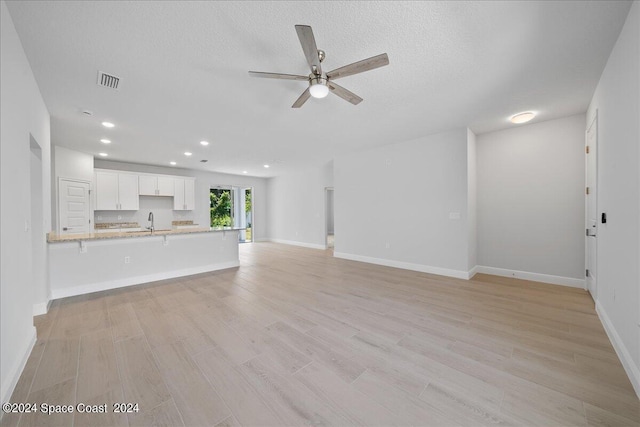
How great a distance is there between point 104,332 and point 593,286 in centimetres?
587

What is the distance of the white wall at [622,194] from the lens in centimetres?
171

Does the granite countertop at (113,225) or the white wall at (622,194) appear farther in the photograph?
the granite countertop at (113,225)

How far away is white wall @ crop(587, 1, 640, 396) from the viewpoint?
1710 millimetres

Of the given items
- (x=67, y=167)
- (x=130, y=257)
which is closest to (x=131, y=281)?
(x=130, y=257)

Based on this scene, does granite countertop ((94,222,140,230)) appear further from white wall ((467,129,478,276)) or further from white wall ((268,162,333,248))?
white wall ((467,129,478,276))

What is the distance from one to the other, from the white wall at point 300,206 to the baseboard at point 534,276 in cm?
450

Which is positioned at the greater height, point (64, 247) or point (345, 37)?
point (345, 37)

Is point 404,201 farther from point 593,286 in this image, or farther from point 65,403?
point 65,403

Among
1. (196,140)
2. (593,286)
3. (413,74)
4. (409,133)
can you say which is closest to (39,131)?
(196,140)

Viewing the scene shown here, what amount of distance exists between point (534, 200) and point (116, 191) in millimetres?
9239

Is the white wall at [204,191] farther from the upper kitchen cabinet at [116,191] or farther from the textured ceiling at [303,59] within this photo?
the textured ceiling at [303,59]

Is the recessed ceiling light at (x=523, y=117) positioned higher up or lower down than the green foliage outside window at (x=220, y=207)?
higher up

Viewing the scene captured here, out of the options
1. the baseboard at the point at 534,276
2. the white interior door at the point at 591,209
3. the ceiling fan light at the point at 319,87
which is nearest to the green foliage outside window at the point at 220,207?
the ceiling fan light at the point at 319,87

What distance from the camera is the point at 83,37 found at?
77.4 inches
